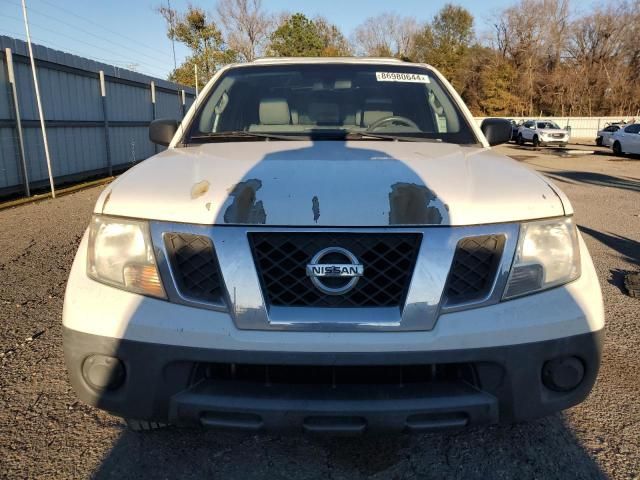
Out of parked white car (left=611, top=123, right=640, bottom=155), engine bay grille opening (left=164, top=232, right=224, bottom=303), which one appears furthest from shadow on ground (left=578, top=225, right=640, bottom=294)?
parked white car (left=611, top=123, right=640, bottom=155)

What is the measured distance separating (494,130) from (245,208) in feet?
6.81

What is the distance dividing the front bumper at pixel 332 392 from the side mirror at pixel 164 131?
1.61 m

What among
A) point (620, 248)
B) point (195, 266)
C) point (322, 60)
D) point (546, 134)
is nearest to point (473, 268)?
point (195, 266)

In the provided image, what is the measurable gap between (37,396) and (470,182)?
2.41m

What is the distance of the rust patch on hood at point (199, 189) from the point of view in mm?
1944

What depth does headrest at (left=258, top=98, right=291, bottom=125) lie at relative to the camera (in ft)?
11.0

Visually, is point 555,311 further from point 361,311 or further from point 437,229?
point 361,311

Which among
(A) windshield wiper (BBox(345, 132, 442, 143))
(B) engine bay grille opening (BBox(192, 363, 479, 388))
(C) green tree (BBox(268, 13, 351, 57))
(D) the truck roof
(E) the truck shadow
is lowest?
(E) the truck shadow

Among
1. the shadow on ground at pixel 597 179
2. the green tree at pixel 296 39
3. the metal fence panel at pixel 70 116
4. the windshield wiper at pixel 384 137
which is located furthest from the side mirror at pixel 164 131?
the green tree at pixel 296 39

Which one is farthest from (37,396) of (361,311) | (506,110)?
(506,110)

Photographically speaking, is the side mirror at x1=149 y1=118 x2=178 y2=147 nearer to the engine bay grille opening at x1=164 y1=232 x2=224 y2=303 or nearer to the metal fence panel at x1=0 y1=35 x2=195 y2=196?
the engine bay grille opening at x1=164 y1=232 x2=224 y2=303

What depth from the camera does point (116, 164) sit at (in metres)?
14.0

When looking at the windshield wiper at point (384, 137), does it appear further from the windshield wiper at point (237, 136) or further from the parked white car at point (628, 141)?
the parked white car at point (628, 141)

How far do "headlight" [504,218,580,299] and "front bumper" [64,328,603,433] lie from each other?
0.21 m
